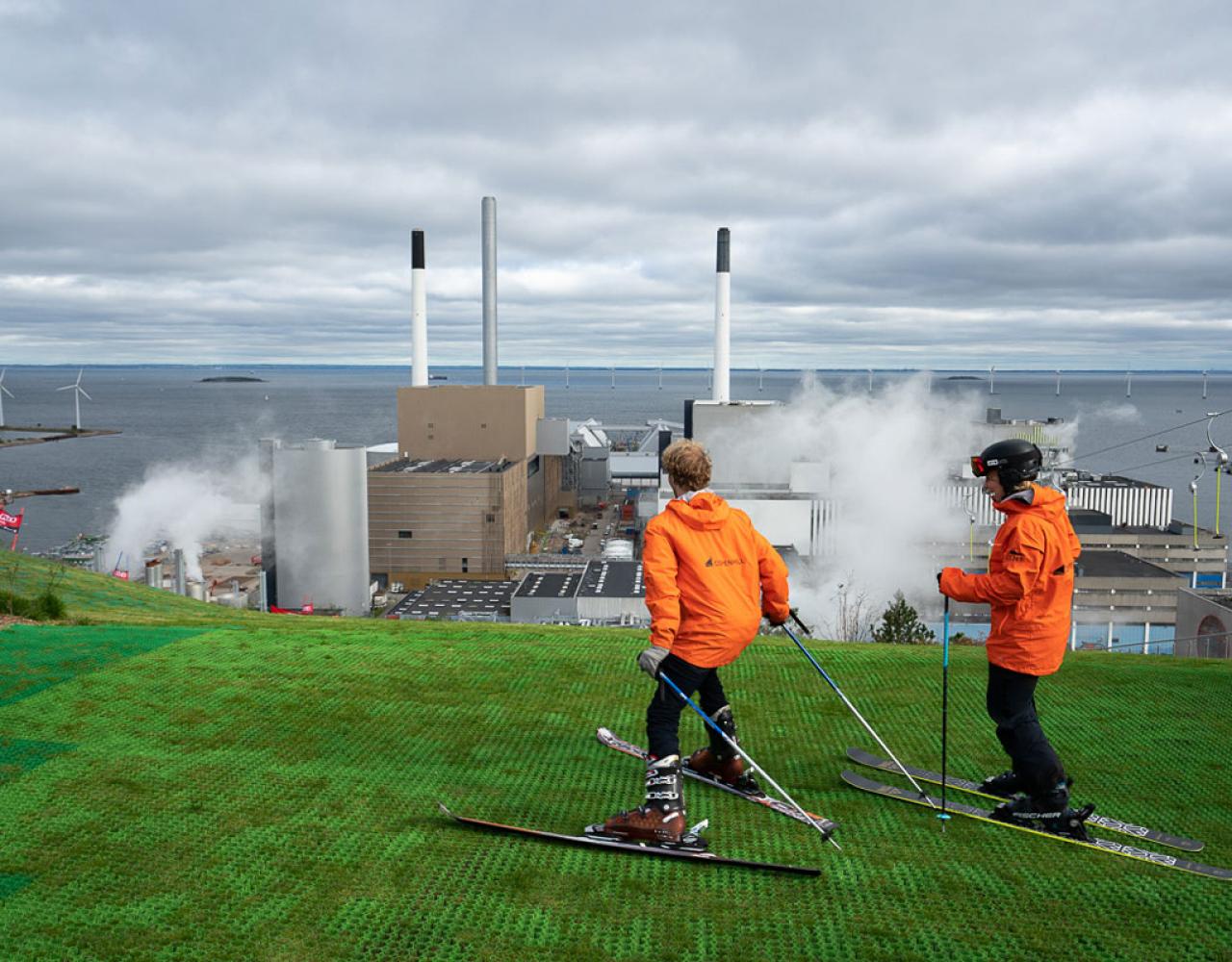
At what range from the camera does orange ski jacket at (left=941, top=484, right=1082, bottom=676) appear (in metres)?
3.96

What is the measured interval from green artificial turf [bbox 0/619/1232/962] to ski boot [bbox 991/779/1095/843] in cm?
10

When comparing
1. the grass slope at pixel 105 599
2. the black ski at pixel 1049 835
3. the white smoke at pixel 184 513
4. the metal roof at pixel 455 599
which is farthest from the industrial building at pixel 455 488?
the black ski at pixel 1049 835

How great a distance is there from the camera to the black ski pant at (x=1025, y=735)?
4.15 meters

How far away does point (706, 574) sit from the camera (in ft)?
13.5

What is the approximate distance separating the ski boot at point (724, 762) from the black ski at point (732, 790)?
2cm

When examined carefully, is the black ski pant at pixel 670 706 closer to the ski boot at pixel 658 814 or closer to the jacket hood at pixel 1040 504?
the ski boot at pixel 658 814

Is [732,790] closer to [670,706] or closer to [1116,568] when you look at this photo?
[670,706]

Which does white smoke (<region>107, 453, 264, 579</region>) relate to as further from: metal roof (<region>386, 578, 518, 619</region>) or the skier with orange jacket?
the skier with orange jacket

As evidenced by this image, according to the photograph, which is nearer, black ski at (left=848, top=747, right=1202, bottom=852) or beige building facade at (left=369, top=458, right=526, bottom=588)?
black ski at (left=848, top=747, right=1202, bottom=852)

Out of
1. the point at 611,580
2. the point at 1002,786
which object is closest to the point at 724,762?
the point at 1002,786

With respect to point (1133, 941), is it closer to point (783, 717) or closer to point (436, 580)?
point (783, 717)

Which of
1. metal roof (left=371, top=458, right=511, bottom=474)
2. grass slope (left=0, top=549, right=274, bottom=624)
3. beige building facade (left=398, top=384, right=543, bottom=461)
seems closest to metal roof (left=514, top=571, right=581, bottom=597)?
metal roof (left=371, top=458, right=511, bottom=474)

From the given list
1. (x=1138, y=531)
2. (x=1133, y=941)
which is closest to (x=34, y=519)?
(x=1138, y=531)

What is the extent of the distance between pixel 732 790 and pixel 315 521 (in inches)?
1679
